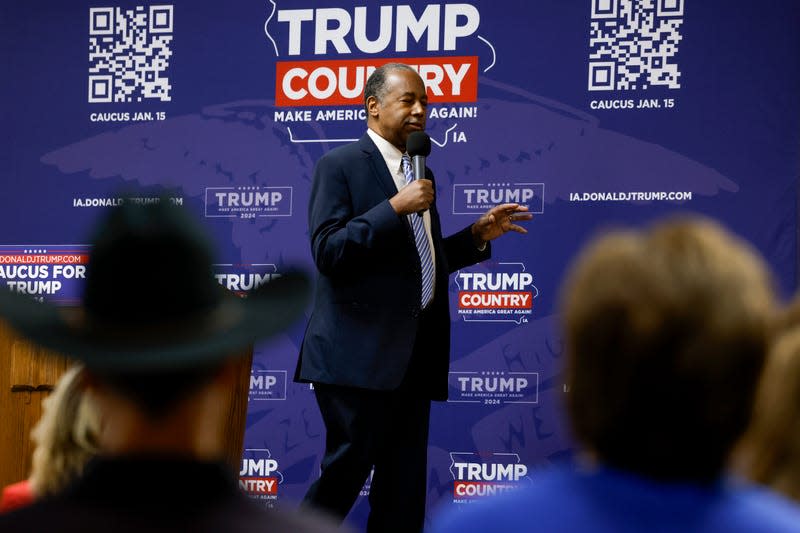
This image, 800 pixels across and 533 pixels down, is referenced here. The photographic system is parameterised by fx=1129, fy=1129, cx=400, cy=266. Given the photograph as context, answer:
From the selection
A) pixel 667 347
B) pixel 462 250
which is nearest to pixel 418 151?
pixel 462 250

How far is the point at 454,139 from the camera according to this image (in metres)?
5.32

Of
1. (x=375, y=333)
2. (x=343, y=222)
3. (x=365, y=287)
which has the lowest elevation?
(x=375, y=333)

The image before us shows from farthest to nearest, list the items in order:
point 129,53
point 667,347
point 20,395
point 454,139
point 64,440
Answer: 1. point 129,53
2. point 454,139
3. point 20,395
4. point 64,440
5. point 667,347

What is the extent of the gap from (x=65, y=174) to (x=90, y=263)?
15.7 ft

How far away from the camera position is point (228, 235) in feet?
18.2

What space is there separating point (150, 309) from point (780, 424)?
0.78 metres

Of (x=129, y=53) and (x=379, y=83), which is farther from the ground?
(x=129, y=53)

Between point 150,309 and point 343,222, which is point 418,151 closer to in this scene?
point 343,222

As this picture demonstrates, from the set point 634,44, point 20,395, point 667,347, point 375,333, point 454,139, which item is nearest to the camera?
point 667,347

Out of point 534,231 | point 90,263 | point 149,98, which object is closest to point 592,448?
point 90,263

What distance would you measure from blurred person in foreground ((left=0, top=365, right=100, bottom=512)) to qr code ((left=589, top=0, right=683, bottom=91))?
3705mm

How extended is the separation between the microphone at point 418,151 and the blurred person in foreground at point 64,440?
1.82 metres

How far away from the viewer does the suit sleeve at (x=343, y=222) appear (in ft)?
11.4

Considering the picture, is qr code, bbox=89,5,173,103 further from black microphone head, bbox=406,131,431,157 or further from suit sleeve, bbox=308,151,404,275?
black microphone head, bbox=406,131,431,157
